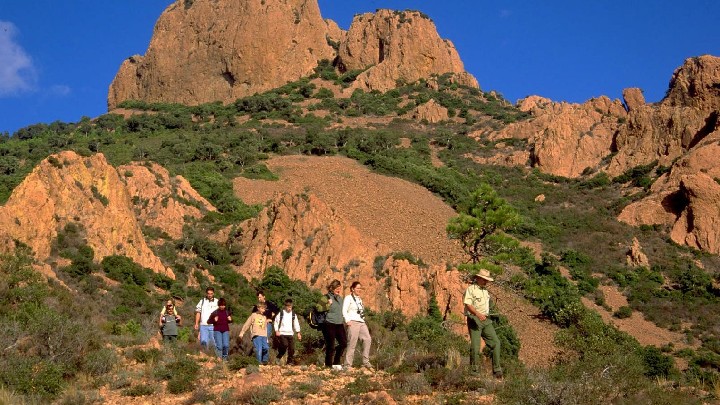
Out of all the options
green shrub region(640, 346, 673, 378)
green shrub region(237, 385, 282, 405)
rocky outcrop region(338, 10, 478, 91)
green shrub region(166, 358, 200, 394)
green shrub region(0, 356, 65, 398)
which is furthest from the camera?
rocky outcrop region(338, 10, 478, 91)

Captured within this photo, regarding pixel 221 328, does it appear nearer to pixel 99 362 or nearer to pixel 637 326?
pixel 99 362

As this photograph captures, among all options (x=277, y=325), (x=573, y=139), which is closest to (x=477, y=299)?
(x=277, y=325)

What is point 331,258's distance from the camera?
2247cm

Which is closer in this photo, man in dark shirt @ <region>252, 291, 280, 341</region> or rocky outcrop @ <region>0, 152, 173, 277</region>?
man in dark shirt @ <region>252, 291, 280, 341</region>

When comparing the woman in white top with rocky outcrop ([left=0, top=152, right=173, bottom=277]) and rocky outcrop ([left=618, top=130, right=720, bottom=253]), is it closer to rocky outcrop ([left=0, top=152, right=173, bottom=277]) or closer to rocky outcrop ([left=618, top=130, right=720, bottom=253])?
rocky outcrop ([left=0, top=152, right=173, bottom=277])

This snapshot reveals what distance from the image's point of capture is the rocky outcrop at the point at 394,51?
6644cm

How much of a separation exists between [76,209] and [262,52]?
48.0m

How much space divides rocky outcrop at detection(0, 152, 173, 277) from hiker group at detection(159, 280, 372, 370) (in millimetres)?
9176

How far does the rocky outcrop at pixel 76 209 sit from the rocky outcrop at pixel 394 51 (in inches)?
1730

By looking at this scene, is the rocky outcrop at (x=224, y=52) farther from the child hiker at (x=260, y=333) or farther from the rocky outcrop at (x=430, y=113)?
the child hiker at (x=260, y=333)

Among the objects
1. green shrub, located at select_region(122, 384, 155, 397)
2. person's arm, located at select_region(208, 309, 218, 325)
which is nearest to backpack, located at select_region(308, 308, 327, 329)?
person's arm, located at select_region(208, 309, 218, 325)

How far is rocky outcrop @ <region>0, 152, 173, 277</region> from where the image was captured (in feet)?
62.8

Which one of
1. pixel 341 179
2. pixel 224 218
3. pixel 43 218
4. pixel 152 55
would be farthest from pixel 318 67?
pixel 43 218

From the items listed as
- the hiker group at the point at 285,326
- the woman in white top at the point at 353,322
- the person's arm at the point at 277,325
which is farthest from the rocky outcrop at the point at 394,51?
the woman in white top at the point at 353,322
